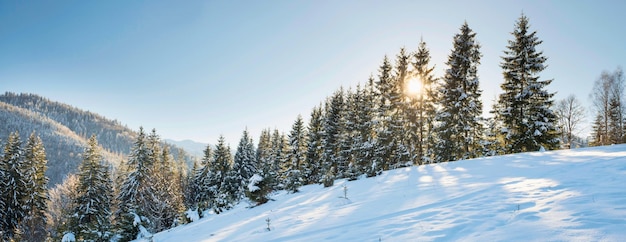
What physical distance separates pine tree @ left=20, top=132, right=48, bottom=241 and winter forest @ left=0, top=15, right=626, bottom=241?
10 centimetres

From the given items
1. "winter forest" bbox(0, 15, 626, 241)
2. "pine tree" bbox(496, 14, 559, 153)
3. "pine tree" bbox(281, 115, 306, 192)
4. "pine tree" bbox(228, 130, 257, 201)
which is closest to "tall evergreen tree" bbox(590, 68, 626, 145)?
"winter forest" bbox(0, 15, 626, 241)

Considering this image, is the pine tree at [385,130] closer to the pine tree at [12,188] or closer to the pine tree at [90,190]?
the pine tree at [90,190]

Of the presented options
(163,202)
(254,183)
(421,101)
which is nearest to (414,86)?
(421,101)

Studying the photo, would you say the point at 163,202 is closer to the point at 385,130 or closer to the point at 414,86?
the point at 385,130

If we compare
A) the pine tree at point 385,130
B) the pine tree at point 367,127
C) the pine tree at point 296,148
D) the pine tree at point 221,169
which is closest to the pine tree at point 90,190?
the pine tree at point 221,169

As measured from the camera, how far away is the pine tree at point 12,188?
1038 inches

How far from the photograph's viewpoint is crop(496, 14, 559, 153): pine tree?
60.0ft

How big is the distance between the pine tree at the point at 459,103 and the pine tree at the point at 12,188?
38358 millimetres

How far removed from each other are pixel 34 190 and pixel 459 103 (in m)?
41.0

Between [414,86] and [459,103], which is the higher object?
[414,86]

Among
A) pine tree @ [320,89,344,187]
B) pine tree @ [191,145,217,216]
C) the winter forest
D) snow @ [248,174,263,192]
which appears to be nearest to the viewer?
snow @ [248,174,263,192]

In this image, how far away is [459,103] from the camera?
2108 centimetres

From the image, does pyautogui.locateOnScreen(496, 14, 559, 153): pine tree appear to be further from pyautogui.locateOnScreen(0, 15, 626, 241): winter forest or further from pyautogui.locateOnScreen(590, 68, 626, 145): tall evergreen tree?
pyautogui.locateOnScreen(590, 68, 626, 145): tall evergreen tree

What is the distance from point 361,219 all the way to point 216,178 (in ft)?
127
